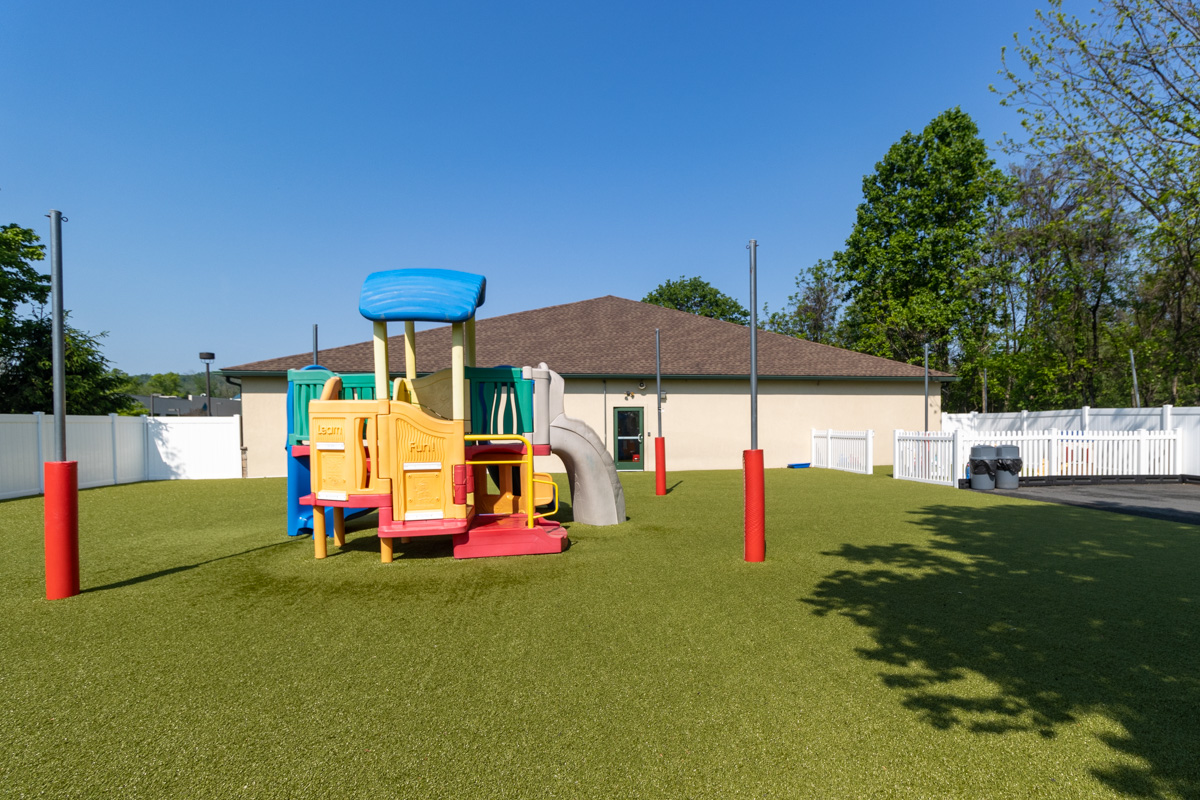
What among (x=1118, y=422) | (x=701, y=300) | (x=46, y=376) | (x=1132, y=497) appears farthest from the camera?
(x=701, y=300)

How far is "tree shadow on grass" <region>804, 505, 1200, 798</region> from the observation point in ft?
9.29

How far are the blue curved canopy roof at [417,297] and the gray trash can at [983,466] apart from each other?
11539mm

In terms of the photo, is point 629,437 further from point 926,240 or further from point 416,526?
point 926,240

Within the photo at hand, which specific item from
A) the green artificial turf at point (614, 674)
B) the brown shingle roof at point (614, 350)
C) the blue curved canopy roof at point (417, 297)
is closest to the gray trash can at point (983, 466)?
the green artificial turf at point (614, 674)

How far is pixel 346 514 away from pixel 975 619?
323 inches

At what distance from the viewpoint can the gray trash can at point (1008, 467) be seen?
12.2 metres

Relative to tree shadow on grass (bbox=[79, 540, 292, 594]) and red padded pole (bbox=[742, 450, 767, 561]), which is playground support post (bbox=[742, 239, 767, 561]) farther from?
tree shadow on grass (bbox=[79, 540, 292, 594])

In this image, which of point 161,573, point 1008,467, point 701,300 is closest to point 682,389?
point 1008,467

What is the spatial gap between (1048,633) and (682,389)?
1409 cm

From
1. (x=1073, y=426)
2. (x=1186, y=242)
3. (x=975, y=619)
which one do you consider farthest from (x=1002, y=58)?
(x=975, y=619)

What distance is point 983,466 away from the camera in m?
12.3

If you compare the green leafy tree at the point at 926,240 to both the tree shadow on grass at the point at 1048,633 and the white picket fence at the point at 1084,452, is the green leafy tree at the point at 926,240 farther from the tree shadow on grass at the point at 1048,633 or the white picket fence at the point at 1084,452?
the tree shadow on grass at the point at 1048,633

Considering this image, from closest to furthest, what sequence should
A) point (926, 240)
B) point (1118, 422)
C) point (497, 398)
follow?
point (497, 398) < point (1118, 422) < point (926, 240)

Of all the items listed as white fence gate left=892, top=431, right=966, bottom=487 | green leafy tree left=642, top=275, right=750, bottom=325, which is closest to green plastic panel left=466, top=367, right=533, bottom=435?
white fence gate left=892, top=431, right=966, bottom=487
